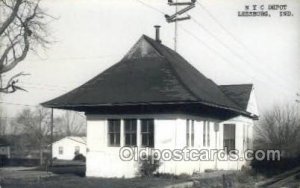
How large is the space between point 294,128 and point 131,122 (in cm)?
1955

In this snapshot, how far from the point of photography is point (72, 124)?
130000 millimetres

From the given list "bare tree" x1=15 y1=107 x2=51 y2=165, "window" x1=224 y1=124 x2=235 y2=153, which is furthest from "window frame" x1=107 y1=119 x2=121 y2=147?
"bare tree" x1=15 y1=107 x2=51 y2=165

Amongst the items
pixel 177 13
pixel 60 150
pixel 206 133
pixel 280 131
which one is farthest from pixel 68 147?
pixel 177 13

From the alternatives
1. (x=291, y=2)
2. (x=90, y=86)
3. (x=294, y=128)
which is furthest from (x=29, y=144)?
(x=291, y=2)

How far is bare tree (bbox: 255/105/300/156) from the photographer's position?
39281 mm

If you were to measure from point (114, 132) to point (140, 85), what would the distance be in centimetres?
253

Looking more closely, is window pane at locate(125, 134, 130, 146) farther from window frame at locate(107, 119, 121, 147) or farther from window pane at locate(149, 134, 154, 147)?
window pane at locate(149, 134, 154, 147)

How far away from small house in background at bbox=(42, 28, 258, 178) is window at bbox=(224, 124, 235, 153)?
4054 millimetres

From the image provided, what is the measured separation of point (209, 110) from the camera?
28.1m

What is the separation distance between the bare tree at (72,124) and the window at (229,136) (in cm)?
9257

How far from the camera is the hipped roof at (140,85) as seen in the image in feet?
78.7

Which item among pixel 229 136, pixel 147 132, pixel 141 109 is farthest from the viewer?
pixel 229 136

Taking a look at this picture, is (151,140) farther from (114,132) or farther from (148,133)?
(114,132)

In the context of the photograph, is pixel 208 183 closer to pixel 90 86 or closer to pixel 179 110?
pixel 179 110
